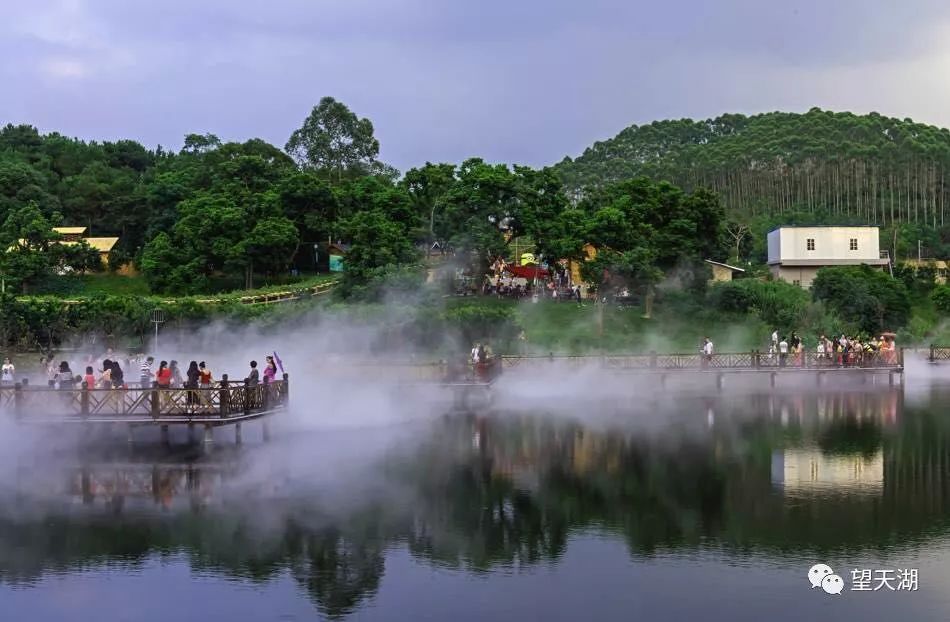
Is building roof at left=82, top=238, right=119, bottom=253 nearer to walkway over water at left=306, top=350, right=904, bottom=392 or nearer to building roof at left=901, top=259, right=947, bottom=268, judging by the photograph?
walkway over water at left=306, top=350, right=904, bottom=392

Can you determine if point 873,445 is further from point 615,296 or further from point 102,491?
point 615,296

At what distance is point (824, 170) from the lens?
12006 centimetres

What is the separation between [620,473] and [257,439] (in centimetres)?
1061

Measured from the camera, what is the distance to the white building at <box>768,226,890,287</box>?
79312mm

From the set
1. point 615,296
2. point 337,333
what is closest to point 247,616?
point 337,333

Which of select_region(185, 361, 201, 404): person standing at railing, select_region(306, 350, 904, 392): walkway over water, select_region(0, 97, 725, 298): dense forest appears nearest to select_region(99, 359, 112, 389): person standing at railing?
select_region(185, 361, 201, 404): person standing at railing

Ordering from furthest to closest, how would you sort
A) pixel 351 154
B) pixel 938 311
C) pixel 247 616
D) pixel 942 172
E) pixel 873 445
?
Result: pixel 942 172, pixel 351 154, pixel 938 311, pixel 873 445, pixel 247 616

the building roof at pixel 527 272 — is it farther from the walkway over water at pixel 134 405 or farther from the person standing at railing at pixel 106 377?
the walkway over water at pixel 134 405

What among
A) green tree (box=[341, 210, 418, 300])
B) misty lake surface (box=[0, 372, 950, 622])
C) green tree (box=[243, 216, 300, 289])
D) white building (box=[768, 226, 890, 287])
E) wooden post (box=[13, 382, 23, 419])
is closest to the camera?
misty lake surface (box=[0, 372, 950, 622])

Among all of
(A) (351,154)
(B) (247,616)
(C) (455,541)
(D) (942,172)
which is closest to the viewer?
(B) (247,616)

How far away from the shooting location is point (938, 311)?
233 feet

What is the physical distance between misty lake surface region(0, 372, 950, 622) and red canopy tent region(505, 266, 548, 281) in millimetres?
43683

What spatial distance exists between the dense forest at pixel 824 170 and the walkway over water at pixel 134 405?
90821mm
